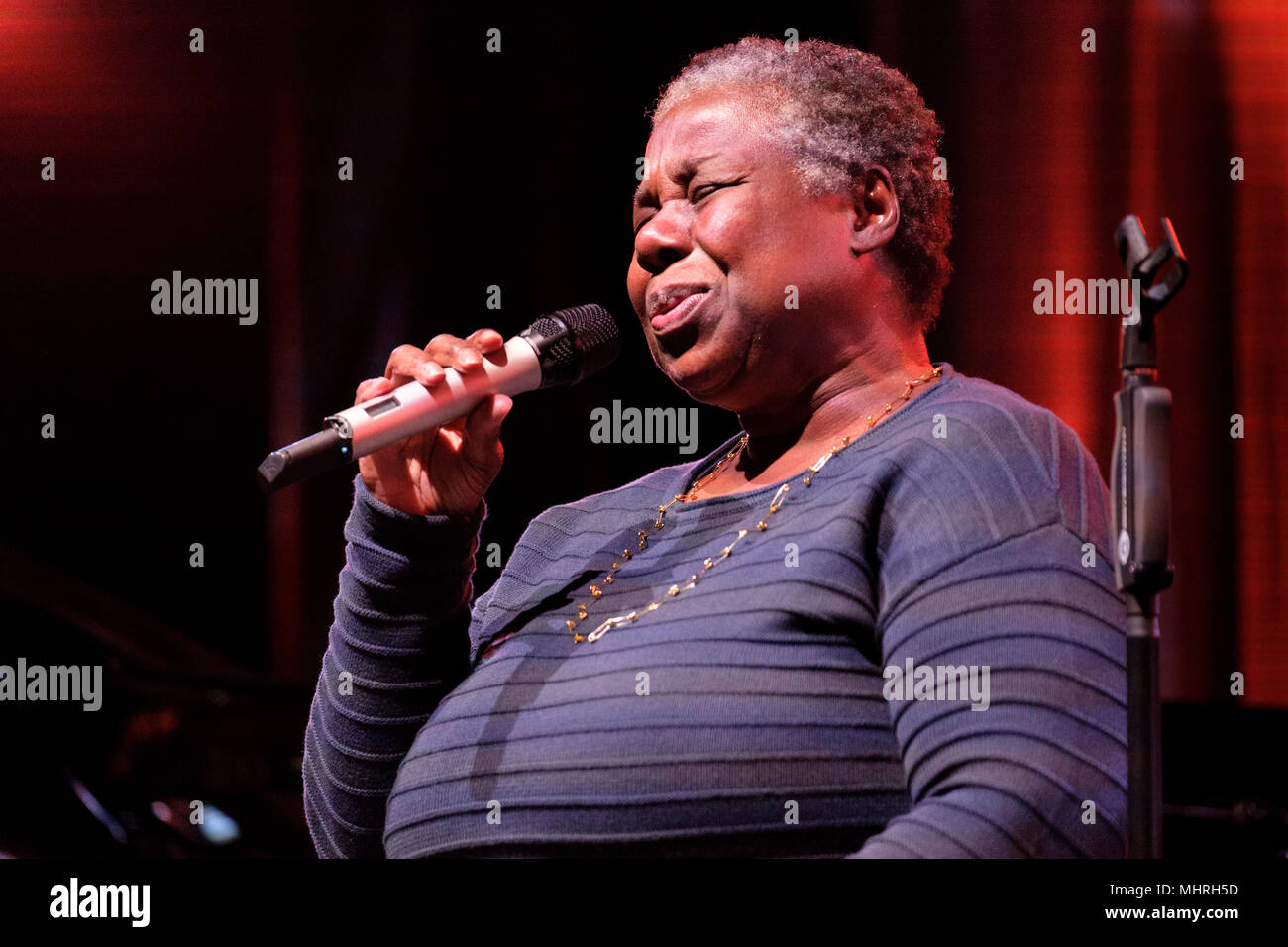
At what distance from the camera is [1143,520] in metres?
0.96

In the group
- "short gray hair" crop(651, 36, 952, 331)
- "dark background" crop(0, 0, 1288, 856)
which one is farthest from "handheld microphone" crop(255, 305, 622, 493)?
"dark background" crop(0, 0, 1288, 856)

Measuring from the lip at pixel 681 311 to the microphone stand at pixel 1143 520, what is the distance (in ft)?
1.44

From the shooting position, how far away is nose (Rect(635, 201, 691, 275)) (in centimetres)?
133

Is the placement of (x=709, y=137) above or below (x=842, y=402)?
above

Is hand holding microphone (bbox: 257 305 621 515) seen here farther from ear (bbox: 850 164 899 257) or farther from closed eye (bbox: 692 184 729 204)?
ear (bbox: 850 164 899 257)

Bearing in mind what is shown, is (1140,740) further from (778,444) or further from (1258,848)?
(1258,848)

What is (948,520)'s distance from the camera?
3.53 ft

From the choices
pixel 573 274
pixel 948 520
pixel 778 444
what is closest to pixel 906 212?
pixel 778 444

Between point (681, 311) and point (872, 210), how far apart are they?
0.24 metres

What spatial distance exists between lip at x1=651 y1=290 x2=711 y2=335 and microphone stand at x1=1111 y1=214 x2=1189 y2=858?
44 cm

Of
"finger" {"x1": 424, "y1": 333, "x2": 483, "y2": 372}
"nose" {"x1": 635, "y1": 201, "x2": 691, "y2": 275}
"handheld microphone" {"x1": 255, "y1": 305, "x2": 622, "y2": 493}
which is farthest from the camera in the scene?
"nose" {"x1": 635, "y1": 201, "x2": 691, "y2": 275}

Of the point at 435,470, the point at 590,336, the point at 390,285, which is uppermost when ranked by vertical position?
the point at 390,285

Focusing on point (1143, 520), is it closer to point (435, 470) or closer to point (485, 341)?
point (485, 341)

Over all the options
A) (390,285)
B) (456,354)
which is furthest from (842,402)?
(390,285)
